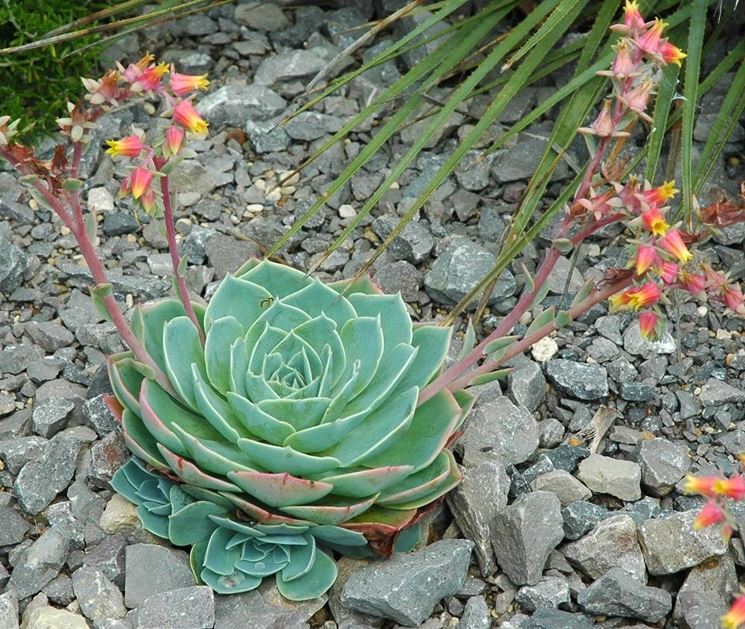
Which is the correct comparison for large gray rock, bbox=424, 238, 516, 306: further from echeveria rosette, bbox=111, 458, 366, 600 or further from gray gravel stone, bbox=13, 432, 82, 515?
gray gravel stone, bbox=13, 432, 82, 515

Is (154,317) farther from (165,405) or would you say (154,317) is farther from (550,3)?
(550,3)

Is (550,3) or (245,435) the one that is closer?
(245,435)

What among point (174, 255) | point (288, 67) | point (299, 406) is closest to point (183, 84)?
point (174, 255)

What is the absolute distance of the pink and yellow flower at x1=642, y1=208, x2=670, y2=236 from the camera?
7.23 feet

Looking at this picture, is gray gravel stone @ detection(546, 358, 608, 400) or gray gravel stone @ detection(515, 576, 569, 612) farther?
gray gravel stone @ detection(546, 358, 608, 400)

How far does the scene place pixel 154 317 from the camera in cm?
279

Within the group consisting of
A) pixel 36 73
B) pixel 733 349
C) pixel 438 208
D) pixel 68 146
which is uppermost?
pixel 36 73

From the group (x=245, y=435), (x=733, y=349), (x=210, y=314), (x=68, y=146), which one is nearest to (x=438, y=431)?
(x=245, y=435)

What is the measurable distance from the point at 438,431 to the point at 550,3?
1450 mm

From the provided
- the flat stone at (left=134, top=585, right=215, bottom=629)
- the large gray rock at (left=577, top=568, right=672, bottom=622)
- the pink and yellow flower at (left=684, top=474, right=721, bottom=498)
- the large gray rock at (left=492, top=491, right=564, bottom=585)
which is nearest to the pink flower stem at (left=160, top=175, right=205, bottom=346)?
the flat stone at (left=134, top=585, right=215, bottom=629)

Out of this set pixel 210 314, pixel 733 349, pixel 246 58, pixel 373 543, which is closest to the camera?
pixel 373 543

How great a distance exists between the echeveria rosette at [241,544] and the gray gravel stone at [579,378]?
825mm

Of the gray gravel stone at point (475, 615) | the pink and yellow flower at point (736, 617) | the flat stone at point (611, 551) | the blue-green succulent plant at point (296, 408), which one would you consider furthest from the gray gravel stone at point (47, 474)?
the pink and yellow flower at point (736, 617)

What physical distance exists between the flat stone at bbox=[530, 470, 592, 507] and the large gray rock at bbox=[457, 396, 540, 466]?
0.11 meters
